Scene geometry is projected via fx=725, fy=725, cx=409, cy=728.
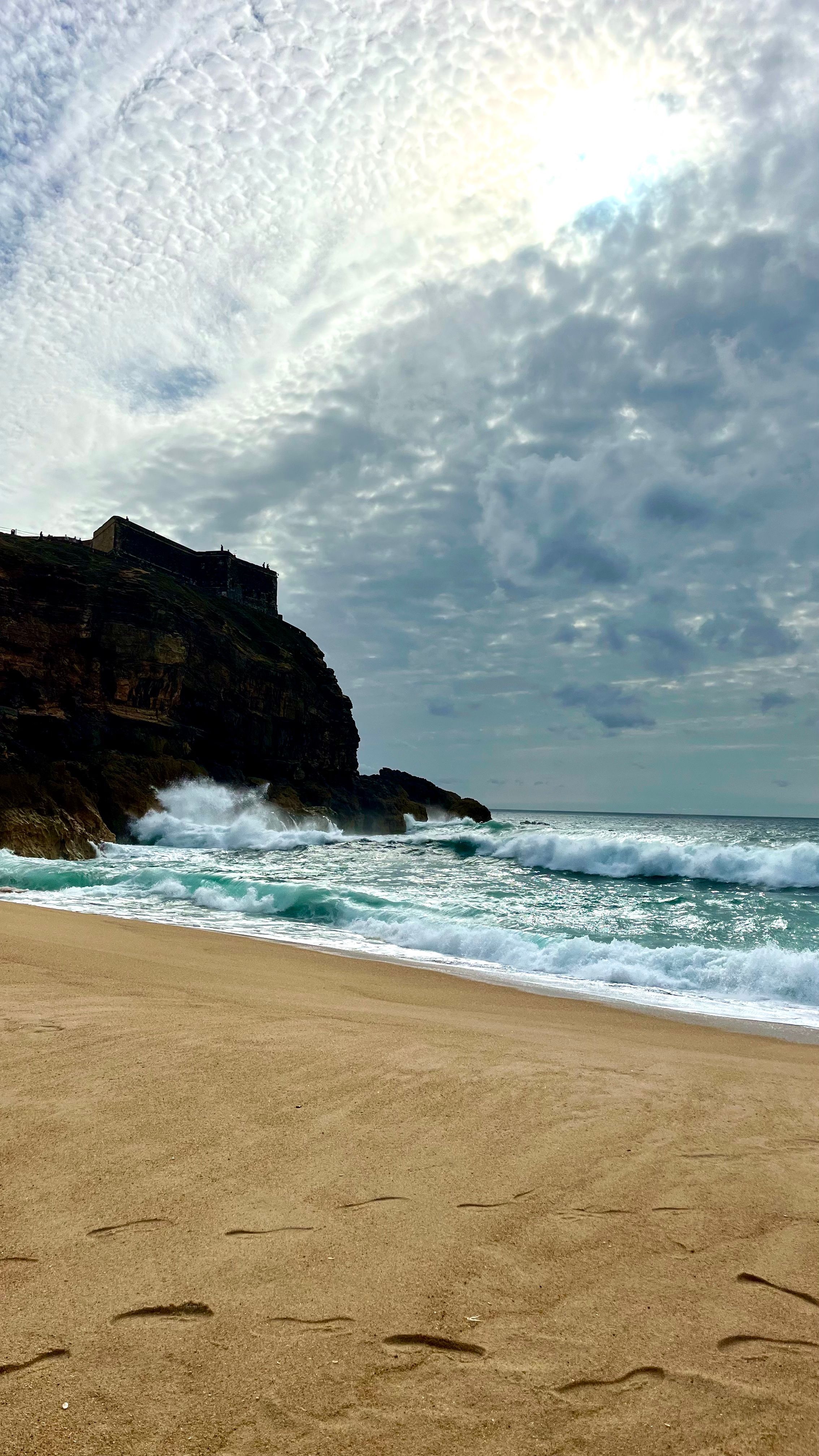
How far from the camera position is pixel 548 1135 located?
113 inches

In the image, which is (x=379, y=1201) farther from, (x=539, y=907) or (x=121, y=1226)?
(x=539, y=907)

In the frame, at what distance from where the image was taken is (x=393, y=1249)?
1.98 m

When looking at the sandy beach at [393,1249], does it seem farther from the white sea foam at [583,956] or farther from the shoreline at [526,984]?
the white sea foam at [583,956]

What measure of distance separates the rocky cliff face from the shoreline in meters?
13.4

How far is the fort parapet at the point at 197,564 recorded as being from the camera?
1986 inches

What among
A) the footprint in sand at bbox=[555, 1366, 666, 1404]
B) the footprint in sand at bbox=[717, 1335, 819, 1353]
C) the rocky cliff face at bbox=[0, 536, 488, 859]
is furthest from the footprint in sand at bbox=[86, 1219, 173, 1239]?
the rocky cliff face at bbox=[0, 536, 488, 859]

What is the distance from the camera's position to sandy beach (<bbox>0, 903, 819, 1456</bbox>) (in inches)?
56.1

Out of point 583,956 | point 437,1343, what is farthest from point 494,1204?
point 583,956

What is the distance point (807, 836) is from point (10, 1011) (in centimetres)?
6701

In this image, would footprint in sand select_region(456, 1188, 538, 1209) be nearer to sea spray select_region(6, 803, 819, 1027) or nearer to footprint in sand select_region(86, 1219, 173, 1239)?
footprint in sand select_region(86, 1219, 173, 1239)

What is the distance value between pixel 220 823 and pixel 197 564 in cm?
2983

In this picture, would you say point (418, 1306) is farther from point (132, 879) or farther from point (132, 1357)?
point (132, 879)

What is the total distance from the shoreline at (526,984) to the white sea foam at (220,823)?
2029 cm

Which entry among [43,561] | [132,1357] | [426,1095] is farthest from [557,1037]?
[43,561]
